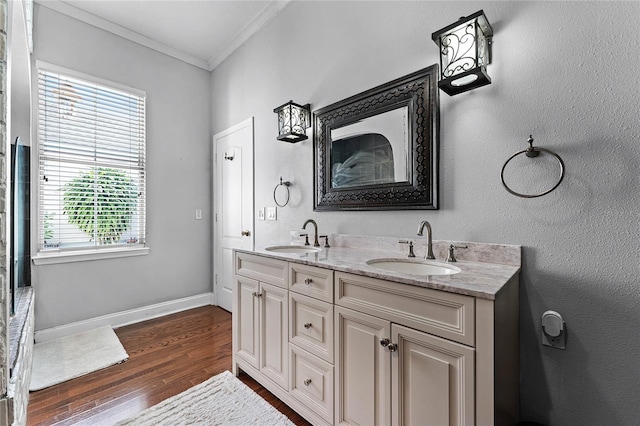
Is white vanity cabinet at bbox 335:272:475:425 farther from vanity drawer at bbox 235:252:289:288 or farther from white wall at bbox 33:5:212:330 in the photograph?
white wall at bbox 33:5:212:330

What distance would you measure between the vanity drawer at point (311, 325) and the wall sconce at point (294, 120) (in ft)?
4.05

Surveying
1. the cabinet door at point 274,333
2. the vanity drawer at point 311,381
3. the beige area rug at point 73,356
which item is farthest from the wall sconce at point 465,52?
the beige area rug at point 73,356

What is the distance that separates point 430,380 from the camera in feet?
3.37

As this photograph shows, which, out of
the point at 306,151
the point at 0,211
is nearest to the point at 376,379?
the point at 0,211

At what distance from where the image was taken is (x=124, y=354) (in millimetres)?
2254

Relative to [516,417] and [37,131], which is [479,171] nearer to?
[516,417]

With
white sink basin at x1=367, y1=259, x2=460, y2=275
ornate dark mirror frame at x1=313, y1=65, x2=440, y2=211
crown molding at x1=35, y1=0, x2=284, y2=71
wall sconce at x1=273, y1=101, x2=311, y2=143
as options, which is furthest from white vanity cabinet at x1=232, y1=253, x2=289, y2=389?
crown molding at x1=35, y1=0, x2=284, y2=71

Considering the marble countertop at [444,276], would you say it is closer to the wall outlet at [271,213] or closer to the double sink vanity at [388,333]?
the double sink vanity at [388,333]

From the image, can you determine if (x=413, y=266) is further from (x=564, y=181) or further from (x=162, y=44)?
(x=162, y=44)

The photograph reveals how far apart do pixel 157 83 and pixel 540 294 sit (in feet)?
12.2

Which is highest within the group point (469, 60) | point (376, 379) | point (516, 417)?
point (469, 60)

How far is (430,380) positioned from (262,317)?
3.42ft

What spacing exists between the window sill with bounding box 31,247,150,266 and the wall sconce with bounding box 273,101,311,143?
1.99 m

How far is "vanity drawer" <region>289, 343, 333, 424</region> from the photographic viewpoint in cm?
138
